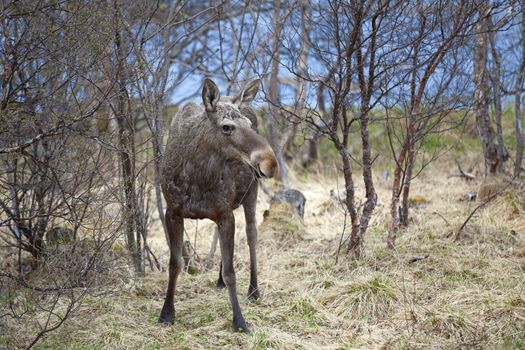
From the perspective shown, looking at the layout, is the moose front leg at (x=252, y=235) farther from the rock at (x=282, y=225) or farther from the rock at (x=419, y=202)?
the rock at (x=419, y=202)

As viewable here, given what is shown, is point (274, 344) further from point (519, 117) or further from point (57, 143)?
point (519, 117)

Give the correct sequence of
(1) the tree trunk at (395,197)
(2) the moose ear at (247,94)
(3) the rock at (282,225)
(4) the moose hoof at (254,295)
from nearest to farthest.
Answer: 1. (2) the moose ear at (247,94)
2. (4) the moose hoof at (254,295)
3. (1) the tree trunk at (395,197)
4. (3) the rock at (282,225)

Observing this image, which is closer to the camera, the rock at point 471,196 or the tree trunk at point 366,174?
the tree trunk at point 366,174

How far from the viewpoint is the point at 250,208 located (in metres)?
6.71

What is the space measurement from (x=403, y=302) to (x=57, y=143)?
3.54 m

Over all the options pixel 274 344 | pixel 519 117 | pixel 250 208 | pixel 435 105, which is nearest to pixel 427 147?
pixel 519 117

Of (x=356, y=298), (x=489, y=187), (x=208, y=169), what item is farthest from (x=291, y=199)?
A: (x=208, y=169)

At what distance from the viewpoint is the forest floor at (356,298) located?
5059 millimetres

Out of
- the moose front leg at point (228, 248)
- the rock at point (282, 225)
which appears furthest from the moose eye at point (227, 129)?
the rock at point (282, 225)

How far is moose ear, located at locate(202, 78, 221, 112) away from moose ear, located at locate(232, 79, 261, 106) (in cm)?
31

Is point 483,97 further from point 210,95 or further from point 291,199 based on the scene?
point 210,95

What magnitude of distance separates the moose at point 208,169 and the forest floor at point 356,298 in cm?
39

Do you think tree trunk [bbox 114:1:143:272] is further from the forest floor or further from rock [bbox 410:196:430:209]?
rock [bbox 410:196:430:209]

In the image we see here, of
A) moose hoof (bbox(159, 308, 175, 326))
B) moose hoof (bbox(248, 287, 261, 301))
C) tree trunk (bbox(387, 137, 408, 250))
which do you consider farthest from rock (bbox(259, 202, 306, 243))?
moose hoof (bbox(159, 308, 175, 326))
